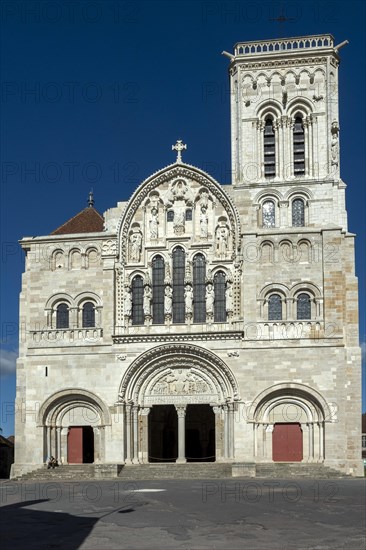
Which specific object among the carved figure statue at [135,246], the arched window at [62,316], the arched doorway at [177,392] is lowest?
the arched doorway at [177,392]

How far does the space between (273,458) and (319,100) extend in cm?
1827

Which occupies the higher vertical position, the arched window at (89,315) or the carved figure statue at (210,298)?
the carved figure statue at (210,298)

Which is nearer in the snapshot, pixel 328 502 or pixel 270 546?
pixel 270 546

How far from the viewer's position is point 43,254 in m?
45.3

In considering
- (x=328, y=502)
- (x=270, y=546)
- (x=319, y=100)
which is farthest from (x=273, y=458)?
(x=270, y=546)

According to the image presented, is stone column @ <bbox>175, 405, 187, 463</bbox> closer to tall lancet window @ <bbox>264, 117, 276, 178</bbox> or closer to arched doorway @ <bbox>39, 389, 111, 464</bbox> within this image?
arched doorway @ <bbox>39, 389, 111, 464</bbox>

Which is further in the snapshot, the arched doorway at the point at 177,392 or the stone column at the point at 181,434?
the arched doorway at the point at 177,392

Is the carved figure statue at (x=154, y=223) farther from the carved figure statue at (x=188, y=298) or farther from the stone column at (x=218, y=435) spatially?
the stone column at (x=218, y=435)

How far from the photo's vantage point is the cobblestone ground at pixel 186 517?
1883cm

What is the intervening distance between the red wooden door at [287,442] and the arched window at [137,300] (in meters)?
8.75

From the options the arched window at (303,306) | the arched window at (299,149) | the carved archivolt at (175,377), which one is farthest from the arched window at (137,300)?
the arched window at (299,149)

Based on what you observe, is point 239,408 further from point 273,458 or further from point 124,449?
point 124,449

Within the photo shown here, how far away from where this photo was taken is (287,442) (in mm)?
41781

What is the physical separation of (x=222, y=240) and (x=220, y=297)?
2887mm
